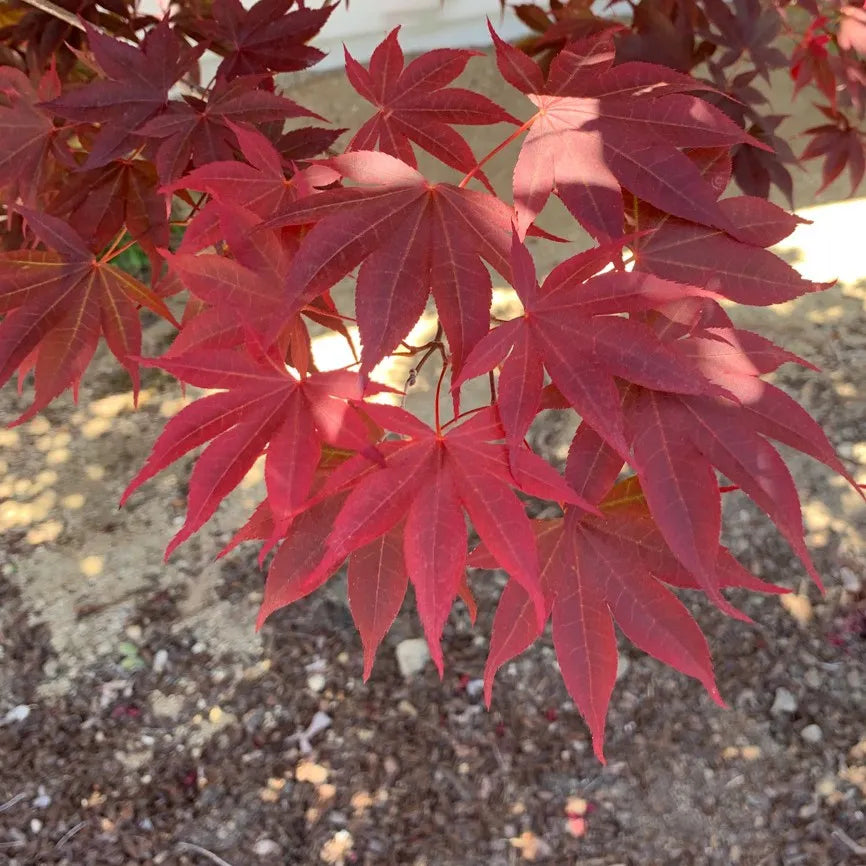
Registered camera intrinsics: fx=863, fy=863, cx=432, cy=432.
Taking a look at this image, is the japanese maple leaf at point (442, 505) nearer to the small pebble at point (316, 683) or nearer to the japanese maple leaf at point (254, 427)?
the japanese maple leaf at point (254, 427)

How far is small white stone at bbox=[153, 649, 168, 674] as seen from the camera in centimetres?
193

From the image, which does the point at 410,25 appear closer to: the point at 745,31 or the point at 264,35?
the point at 745,31

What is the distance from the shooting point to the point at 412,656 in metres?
1.90

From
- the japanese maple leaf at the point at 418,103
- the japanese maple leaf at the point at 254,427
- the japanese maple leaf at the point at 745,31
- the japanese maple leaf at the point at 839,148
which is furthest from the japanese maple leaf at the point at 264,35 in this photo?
the japanese maple leaf at the point at 839,148

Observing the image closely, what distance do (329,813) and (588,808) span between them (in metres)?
0.51

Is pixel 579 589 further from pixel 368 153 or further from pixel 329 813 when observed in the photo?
pixel 329 813

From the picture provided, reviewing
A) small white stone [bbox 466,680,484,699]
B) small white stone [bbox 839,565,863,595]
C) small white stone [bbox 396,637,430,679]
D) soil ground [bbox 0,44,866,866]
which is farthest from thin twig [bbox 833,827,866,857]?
small white stone [bbox 396,637,430,679]

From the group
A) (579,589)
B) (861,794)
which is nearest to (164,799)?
(579,589)

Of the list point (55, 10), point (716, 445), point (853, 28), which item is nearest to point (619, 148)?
point (716, 445)

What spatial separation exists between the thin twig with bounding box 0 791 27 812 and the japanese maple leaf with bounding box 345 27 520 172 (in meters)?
1.55

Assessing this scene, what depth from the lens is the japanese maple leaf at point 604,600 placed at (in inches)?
34.3

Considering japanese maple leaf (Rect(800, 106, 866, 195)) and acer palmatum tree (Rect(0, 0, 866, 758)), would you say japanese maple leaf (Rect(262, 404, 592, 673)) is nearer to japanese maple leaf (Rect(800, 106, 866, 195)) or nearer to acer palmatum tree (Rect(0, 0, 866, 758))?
acer palmatum tree (Rect(0, 0, 866, 758))

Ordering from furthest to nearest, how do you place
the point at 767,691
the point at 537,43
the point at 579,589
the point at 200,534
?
the point at 200,534, the point at 767,691, the point at 537,43, the point at 579,589

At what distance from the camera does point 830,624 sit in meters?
1.87
